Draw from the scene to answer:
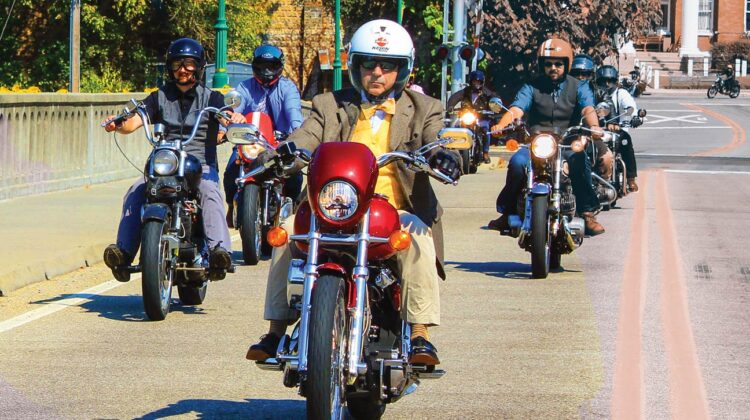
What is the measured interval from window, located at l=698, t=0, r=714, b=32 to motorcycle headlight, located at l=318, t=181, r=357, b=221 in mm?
76926

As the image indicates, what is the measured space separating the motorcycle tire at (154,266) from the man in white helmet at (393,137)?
9.89 ft

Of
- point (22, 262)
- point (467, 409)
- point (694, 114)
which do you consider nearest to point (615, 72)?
point (22, 262)

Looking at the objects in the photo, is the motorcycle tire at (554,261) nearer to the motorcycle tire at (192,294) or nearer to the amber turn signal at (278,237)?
the motorcycle tire at (192,294)

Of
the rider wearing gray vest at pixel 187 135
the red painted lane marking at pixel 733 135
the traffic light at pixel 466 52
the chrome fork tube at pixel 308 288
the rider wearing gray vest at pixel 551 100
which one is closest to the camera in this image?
the chrome fork tube at pixel 308 288

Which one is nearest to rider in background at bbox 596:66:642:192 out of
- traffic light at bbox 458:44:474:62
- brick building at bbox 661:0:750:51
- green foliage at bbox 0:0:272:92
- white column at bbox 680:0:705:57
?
traffic light at bbox 458:44:474:62

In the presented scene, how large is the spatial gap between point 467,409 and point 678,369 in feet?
5.22

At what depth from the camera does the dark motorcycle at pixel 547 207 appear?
12.6 m

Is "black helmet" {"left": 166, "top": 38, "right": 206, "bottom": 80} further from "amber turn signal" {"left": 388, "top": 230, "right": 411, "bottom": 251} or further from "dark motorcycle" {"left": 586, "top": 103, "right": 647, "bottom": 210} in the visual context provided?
"dark motorcycle" {"left": 586, "top": 103, "right": 647, "bottom": 210}

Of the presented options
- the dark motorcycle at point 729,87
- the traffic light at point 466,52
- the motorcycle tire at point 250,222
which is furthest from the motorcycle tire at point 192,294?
the dark motorcycle at point 729,87

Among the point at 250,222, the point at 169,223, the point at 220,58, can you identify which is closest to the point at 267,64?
the point at 250,222

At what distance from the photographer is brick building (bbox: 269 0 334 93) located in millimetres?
55031

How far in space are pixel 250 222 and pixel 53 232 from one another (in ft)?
7.90

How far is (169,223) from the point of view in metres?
10.3

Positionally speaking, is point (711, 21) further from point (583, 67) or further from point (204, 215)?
point (204, 215)
